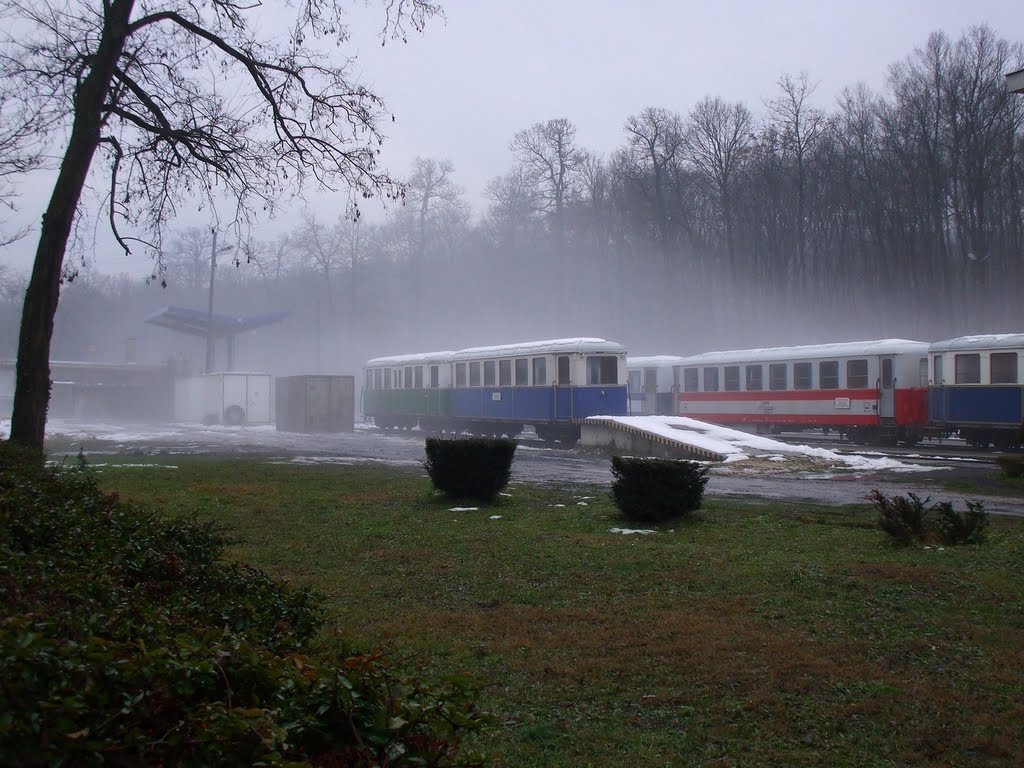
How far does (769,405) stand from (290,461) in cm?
1791

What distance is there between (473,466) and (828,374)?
20427mm

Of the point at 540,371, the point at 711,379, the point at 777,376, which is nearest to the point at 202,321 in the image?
the point at 540,371

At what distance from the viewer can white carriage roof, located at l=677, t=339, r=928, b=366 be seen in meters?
29.4

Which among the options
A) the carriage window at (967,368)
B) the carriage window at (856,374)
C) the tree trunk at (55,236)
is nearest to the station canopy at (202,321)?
the carriage window at (856,374)

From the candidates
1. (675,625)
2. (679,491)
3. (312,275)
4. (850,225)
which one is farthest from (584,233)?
(675,625)

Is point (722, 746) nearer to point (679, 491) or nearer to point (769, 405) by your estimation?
point (679, 491)

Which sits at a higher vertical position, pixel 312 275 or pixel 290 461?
pixel 312 275

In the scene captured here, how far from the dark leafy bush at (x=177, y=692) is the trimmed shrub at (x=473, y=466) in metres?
9.70

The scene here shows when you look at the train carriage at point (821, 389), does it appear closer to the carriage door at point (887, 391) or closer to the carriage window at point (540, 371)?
the carriage door at point (887, 391)

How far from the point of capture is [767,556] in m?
9.41

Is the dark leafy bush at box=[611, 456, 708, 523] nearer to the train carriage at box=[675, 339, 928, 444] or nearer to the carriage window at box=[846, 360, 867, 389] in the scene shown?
the train carriage at box=[675, 339, 928, 444]

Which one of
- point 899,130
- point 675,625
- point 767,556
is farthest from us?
point 899,130

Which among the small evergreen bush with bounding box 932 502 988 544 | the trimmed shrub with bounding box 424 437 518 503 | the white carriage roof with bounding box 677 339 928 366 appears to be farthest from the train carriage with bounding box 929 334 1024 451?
the trimmed shrub with bounding box 424 437 518 503

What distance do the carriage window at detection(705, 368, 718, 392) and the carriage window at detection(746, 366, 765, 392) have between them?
176 cm
